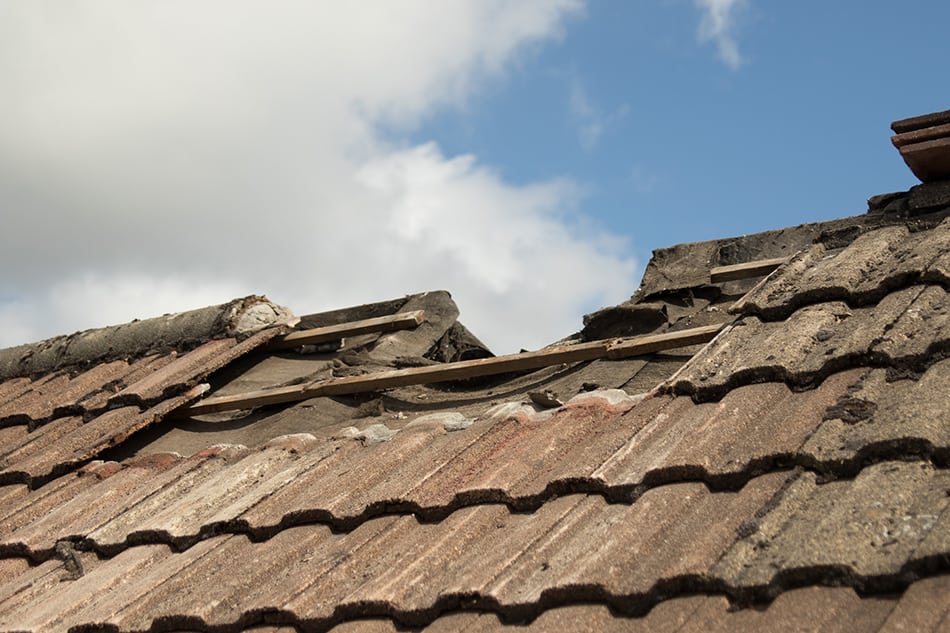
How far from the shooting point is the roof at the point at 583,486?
192cm

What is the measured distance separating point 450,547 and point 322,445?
4.35ft

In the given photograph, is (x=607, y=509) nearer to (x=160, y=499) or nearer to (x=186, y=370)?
A: (x=160, y=499)

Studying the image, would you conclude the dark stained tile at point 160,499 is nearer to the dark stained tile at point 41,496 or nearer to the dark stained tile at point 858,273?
the dark stained tile at point 41,496

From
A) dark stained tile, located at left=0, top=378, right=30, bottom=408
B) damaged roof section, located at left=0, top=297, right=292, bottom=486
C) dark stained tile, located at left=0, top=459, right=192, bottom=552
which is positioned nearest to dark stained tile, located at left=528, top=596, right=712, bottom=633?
dark stained tile, located at left=0, top=459, right=192, bottom=552

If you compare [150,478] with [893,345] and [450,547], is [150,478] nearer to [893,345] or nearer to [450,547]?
[450,547]

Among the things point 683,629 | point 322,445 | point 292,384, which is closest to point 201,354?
point 292,384

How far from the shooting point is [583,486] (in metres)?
2.54

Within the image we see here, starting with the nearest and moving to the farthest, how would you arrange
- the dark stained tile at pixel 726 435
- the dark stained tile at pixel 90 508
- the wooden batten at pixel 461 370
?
the dark stained tile at pixel 726 435 → the dark stained tile at pixel 90 508 → the wooden batten at pixel 461 370

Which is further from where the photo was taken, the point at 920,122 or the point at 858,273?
the point at 920,122

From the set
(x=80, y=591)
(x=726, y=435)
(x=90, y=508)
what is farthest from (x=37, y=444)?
(x=726, y=435)

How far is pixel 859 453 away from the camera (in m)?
2.10

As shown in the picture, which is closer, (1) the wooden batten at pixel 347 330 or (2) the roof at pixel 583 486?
(2) the roof at pixel 583 486

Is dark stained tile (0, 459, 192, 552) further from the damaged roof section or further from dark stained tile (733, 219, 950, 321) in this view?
dark stained tile (733, 219, 950, 321)

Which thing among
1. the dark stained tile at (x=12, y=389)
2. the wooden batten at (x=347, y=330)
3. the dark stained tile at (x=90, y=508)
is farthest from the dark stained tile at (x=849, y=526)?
the dark stained tile at (x=12, y=389)
